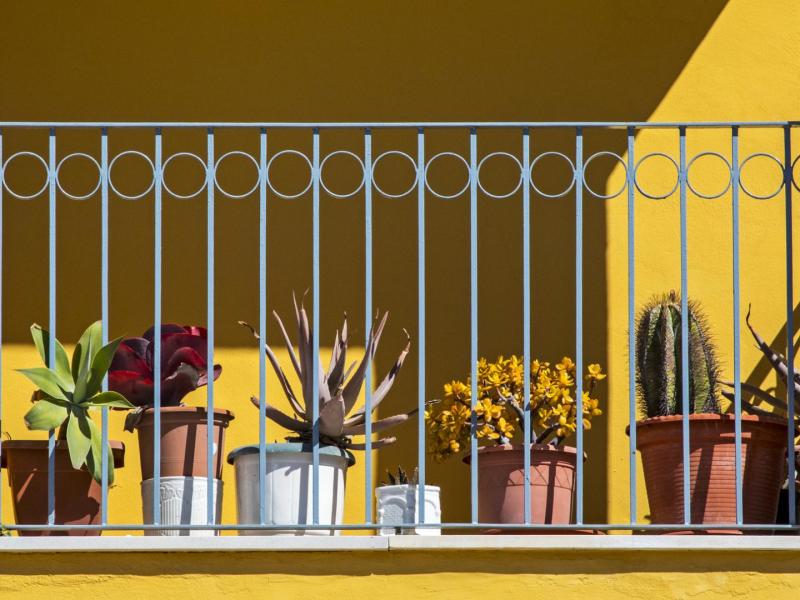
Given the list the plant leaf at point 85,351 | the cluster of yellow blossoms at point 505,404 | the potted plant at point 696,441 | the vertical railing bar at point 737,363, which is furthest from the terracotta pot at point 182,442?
the vertical railing bar at point 737,363

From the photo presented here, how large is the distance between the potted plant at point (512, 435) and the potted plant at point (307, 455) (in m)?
0.25

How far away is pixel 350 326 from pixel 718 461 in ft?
5.72

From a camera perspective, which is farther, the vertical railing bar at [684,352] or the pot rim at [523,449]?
the pot rim at [523,449]

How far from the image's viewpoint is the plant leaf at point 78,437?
5121 millimetres

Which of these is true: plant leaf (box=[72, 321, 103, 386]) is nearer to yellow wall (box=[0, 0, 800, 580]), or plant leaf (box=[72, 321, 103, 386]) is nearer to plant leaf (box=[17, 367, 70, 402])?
plant leaf (box=[17, 367, 70, 402])

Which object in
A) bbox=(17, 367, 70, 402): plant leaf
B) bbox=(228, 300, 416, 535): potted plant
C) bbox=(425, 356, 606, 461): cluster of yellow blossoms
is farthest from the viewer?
bbox=(425, 356, 606, 461): cluster of yellow blossoms

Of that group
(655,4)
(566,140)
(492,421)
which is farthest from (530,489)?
(655,4)

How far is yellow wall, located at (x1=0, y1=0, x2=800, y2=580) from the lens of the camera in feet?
21.7

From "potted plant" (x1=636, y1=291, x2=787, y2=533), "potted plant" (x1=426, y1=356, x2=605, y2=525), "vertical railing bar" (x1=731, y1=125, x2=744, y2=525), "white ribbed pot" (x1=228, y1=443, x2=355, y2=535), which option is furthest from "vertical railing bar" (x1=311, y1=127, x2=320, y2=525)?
"vertical railing bar" (x1=731, y1=125, x2=744, y2=525)

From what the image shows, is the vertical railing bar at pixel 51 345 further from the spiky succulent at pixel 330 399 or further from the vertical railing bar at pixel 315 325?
the vertical railing bar at pixel 315 325

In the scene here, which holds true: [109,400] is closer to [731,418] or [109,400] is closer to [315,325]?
[315,325]

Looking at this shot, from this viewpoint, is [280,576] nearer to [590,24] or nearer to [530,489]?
[530,489]

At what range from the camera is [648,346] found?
18.4 ft

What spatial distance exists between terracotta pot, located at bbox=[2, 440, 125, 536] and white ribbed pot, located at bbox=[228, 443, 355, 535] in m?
0.44
